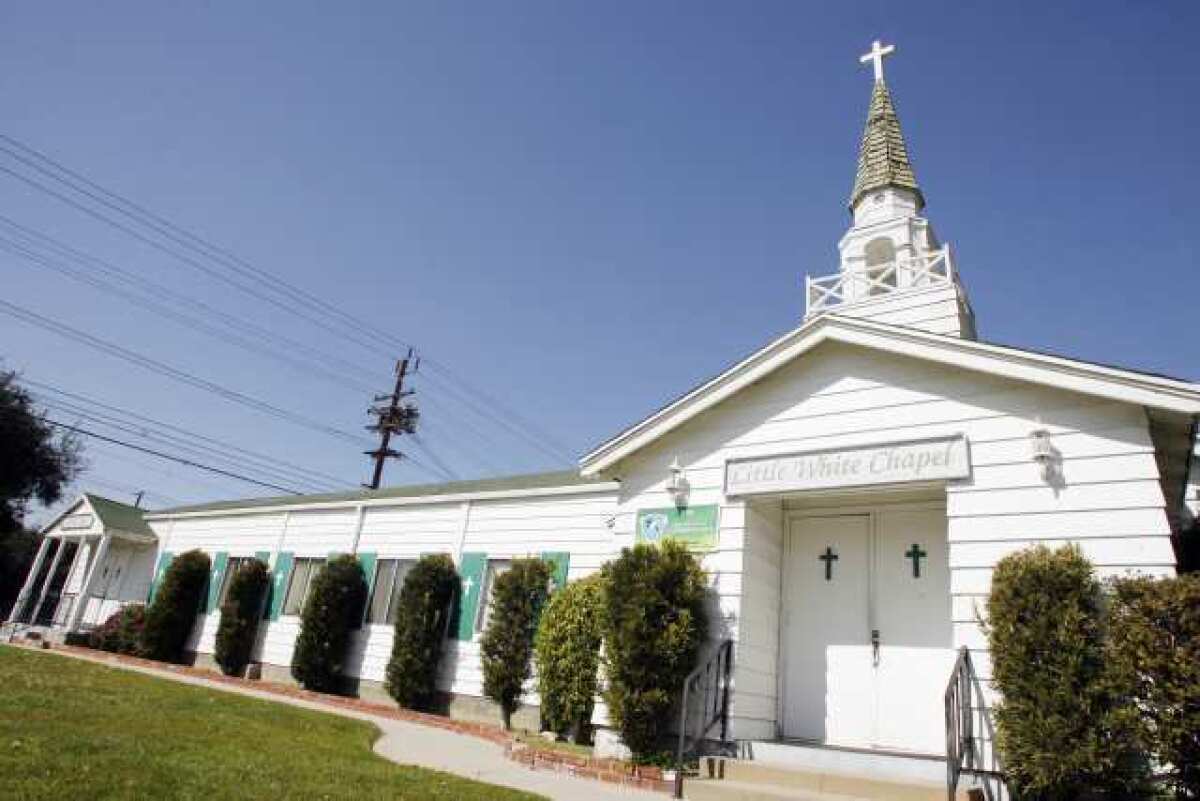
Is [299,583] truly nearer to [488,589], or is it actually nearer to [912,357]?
[488,589]

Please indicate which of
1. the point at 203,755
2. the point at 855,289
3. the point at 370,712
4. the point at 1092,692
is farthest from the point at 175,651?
the point at 1092,692

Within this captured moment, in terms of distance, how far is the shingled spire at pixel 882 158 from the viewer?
567 inches

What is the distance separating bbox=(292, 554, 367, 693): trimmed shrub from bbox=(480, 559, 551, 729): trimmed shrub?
4009 mm

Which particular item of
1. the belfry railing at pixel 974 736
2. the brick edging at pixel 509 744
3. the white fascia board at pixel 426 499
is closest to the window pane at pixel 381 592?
the white fascia board at pixel 426 499

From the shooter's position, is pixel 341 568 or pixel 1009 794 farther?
pixel 341 568

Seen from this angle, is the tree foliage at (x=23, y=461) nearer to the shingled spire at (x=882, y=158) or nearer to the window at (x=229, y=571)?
the window at (x=229, y=571)

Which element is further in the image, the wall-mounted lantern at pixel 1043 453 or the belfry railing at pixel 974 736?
the wall-mounted lantern at pixel 1043 453

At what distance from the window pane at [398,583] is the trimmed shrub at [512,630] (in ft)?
10.3

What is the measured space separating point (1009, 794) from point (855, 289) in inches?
376

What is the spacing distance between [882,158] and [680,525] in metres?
9.94

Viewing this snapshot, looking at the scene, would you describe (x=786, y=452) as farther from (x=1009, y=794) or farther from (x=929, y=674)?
(x=1009, y=794)

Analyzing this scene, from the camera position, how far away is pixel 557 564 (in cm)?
1289

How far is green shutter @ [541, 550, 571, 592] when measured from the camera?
12656 millimetres

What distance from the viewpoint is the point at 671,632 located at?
26.6 ft
